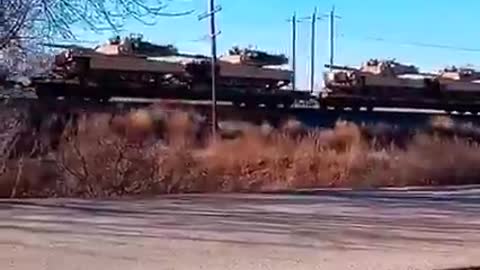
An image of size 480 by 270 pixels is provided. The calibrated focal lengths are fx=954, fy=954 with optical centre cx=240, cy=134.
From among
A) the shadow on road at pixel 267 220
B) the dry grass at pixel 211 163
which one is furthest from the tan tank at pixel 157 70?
the shadow on road at pixel 267 220

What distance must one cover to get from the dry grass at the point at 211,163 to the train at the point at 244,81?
775 cm

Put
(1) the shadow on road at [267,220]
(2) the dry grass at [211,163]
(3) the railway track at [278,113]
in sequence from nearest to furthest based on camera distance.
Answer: (1) the shadow on road at [267,220] → (2) the dry grass at [211,163] → (3) the railway track at [278,113]

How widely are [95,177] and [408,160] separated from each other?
25.0 feet

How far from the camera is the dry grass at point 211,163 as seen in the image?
Result: 16.0 m

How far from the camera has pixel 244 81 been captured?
42.5 metres

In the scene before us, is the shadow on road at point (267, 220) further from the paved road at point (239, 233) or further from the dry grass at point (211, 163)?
the dry grass at point (211, 163)

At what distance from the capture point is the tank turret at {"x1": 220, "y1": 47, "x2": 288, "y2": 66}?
143 ft

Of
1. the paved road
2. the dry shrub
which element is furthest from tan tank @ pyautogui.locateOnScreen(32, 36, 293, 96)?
the paved road

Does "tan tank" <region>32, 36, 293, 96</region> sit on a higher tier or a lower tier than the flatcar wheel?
higher

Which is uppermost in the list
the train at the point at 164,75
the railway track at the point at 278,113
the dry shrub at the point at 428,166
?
the train at the point at 164,75

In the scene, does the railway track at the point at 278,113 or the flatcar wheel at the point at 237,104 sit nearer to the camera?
the railway track at the point at 278,113

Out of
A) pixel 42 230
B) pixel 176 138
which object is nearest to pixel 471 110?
pixel 176 138

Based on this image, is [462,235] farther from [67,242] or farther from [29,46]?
[29,46]

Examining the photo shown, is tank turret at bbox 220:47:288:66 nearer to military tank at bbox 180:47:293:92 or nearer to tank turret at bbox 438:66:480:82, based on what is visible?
military tank at bbox 180:47:293:92
